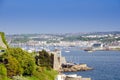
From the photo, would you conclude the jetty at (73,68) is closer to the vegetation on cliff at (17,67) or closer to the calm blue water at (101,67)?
the calm blue water at (101,67)

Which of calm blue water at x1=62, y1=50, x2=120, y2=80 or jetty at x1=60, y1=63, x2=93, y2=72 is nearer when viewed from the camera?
calm blue water at x1=62, y1=50, x2=120, y2=80

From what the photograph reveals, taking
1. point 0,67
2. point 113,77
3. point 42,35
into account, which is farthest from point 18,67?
point 42,35

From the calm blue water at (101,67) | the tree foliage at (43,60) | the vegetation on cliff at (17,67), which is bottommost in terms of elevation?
the calm blue water at (101,67)

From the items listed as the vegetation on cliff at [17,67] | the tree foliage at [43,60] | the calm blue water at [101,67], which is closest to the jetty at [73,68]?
the calm blue water at [101,67]

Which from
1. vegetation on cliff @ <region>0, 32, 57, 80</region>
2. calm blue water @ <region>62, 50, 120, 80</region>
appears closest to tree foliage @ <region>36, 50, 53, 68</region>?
calm blue water @ <region>62, 50, 120, 80</region>

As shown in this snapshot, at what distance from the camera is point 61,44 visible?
505 feet

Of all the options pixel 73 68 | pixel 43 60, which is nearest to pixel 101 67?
pixel 73 68

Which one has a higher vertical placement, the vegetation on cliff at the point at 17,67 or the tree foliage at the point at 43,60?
the vegetation on cliff at the point at 17,67

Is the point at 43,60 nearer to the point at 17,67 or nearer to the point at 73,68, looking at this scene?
the point at 17,67

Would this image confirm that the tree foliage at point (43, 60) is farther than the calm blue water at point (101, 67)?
No

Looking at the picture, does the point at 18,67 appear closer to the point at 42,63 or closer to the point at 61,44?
the point at 42,63

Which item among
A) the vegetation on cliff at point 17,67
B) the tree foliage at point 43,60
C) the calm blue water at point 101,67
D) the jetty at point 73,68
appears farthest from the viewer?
the jetty at point 73,68

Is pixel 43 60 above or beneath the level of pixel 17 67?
beneath

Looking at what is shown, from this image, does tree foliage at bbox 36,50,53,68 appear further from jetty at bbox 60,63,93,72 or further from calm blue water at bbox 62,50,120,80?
jetty at bbox 60,63,93,72
